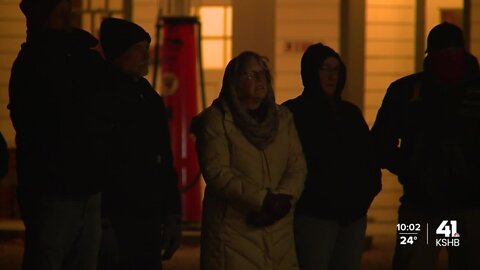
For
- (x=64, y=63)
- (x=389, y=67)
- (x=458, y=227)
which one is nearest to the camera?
(x=64, y=63)

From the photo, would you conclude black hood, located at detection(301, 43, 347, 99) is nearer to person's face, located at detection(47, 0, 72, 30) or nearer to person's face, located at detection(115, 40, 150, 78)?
person's face, located at detection(115, 40, 150, 78)

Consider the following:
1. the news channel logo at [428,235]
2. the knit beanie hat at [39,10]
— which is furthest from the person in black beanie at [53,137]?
the news channel logo at [428,235]

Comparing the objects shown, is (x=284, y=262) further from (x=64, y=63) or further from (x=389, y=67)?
(x=389, y=67)

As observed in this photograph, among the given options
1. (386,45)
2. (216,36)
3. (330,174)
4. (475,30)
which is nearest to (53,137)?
(330,174)

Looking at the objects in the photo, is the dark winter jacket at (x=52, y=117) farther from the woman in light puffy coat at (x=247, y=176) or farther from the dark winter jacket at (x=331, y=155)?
the dark winter jacket at (x=331, y=155)

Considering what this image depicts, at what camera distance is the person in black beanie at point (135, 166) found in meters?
5.41


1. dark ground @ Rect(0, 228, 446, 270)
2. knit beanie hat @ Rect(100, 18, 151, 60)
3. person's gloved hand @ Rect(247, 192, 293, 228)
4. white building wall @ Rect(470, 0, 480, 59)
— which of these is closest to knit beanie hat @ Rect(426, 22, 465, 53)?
person's gloved hand @ Rect(247, 192, 293, 228)

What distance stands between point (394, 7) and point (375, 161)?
5.61 meters

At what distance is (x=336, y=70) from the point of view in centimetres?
599

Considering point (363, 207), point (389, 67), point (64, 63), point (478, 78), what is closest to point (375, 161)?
point (363, 207)

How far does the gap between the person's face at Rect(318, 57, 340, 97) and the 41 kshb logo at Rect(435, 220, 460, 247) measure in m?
0.97

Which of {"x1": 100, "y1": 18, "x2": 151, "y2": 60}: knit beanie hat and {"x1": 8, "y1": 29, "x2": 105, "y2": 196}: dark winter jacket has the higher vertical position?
{"x1": 100, "y1": 18, "x2": 151, "y2": 60}: knit beanie hat

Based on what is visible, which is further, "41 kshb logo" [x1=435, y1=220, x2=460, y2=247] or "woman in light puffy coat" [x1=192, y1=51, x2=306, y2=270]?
"41 kshb logo" [x1=435, y1=220, x2=460, y2=247]

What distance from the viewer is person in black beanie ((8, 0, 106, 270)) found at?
4.80 meters
